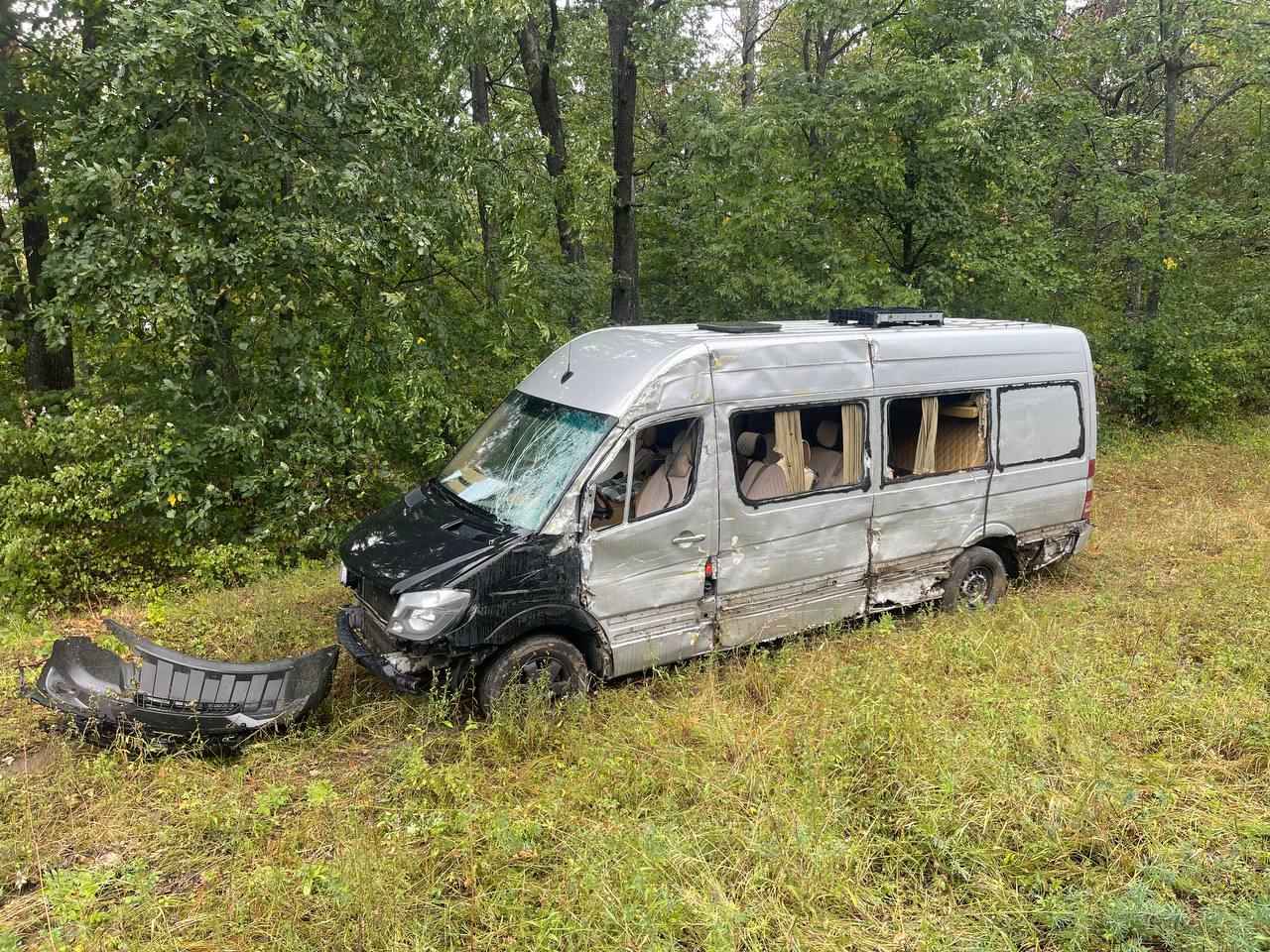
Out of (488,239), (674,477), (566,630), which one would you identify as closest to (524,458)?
(674,477)

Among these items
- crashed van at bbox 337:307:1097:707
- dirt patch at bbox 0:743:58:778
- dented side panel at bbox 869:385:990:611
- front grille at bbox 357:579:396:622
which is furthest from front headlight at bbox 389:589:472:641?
dented side panel at bbox 869:385:990:611

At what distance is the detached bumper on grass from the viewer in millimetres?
4465

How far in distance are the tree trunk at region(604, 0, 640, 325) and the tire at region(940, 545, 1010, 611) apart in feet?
21.1

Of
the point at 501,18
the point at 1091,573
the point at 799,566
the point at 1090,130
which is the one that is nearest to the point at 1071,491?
the point at 1091,573

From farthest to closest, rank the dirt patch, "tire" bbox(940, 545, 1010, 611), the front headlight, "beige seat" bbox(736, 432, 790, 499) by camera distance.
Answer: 1. "tire" bbox(940, 545, 1010, 611)
2. "beige seat" bbox(736, 432, 790, 499)
3. the front headlight
4. the dirt patch

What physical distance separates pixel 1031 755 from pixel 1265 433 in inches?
519

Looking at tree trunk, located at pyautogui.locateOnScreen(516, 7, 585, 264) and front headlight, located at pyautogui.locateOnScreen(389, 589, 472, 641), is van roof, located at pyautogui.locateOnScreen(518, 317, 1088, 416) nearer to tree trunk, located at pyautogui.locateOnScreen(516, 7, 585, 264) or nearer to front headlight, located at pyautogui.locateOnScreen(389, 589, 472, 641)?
front headlight, located at pyautogui.locateOnScreen(389, 589, 472, 641)

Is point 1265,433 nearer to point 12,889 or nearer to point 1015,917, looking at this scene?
point 1015,917

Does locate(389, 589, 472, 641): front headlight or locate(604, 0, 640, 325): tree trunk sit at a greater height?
locate(604, 0, 640, 325): tree trunk

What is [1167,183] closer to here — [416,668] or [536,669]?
[536,669]

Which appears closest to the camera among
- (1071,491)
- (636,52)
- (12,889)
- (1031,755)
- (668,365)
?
(12,889)

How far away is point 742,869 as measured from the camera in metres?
3.52

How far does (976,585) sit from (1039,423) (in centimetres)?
150

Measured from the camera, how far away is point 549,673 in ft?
16.1
